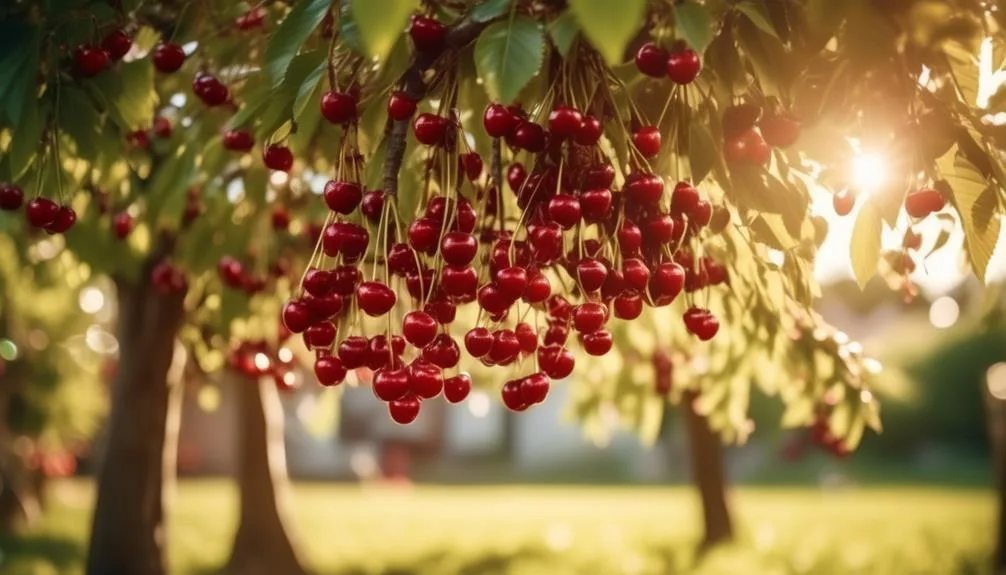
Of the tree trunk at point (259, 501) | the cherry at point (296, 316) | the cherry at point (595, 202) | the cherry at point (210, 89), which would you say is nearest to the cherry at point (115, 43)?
the cherry at point (210, 89)

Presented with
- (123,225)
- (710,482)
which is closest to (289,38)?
(123,225)

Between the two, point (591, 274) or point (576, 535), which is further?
point (576, 535)

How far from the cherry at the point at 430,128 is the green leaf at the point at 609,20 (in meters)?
0.80

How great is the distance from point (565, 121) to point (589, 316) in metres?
0.41

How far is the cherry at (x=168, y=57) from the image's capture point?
8.29ft

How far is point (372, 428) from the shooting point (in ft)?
85.8

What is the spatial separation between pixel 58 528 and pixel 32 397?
226 cm

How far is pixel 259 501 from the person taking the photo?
7.11 m

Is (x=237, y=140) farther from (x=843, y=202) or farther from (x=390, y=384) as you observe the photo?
(x=843, y=202)

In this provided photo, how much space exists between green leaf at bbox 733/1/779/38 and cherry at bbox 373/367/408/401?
0.94 meters

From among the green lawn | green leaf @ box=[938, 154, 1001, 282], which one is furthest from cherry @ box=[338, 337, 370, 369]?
the green lawn

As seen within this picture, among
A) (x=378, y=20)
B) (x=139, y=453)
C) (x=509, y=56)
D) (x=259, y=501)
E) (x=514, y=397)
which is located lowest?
(x=259, y=501)

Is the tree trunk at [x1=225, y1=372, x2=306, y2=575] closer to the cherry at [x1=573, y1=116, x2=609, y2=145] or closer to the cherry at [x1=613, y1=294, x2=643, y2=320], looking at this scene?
the cherry at [x1=613, y1=294, x2=643, y2=320]

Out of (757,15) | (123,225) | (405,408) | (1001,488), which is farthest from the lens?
(1001,488)
